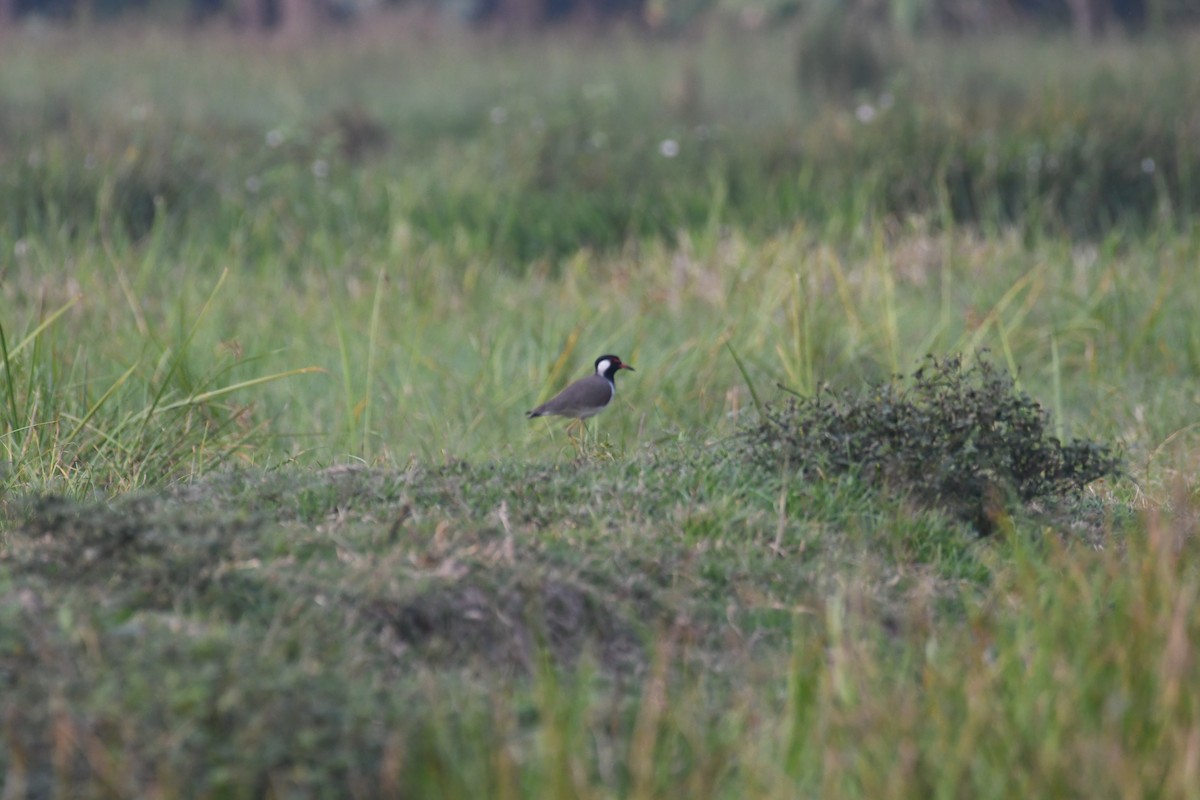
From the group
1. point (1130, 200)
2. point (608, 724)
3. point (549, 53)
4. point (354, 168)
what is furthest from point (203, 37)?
point (608, 724)

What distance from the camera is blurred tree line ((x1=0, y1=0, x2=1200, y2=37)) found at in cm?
2017

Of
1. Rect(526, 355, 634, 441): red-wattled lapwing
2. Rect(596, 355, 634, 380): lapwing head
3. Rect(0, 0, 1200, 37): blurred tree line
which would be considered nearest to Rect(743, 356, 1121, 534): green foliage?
Rect(526, 355, 634, 441): red-wattled lapwing

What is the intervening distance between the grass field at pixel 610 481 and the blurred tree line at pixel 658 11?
23.9ft

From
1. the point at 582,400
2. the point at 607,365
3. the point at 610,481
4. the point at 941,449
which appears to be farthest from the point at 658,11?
the point at 610,481

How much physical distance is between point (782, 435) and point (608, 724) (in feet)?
4.96

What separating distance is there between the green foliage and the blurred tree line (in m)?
11.4

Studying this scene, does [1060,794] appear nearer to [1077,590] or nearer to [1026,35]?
[1077,590]

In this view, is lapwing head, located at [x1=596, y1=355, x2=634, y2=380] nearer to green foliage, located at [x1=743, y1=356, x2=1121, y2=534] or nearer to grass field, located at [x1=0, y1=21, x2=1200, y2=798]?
grass field, located at [x1=0, y1=21, x2=1200, y2=798]

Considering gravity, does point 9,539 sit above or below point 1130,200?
above

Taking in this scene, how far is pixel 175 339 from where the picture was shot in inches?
224

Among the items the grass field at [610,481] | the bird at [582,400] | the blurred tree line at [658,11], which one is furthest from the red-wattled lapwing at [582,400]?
the blurred tree line at [658,11]

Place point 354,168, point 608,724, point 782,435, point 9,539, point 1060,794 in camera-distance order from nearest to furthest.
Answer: point 1060,794, point 608,724, point 9,539, point 782,435, point 354,168

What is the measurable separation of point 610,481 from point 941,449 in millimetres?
886

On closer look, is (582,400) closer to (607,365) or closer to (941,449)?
(607,365)
